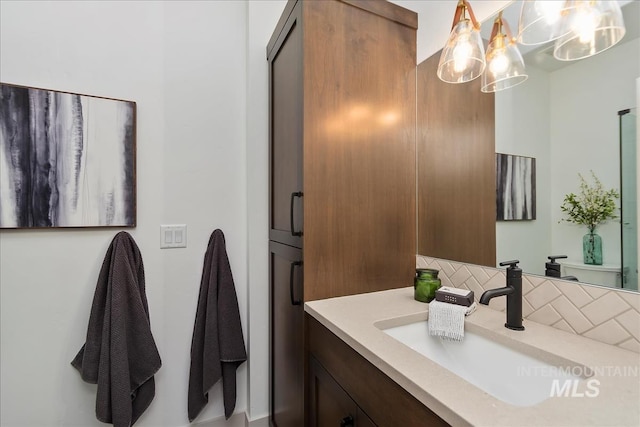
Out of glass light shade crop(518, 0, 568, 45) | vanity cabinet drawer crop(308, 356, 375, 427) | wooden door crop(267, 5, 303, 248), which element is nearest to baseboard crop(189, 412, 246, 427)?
vanity cabinet drawer crop(308, 356, 375, 427)

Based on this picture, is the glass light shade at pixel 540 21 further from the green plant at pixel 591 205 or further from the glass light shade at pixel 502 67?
the green plant at pixel 591 205

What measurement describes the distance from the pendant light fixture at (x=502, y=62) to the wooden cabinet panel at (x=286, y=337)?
99 cm

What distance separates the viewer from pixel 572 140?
0.90 m

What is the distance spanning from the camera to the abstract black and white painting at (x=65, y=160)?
1.20 m

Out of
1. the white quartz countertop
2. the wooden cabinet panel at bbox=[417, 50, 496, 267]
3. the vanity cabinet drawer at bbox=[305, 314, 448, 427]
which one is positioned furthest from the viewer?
the wooden cabinet panel at bbox=[417, 50, 496, 267]

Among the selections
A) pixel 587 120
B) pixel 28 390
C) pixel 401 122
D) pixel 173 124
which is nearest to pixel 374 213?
pixel 401 122

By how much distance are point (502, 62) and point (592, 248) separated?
70 centimetres

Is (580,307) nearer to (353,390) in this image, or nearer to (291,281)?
(353,390)

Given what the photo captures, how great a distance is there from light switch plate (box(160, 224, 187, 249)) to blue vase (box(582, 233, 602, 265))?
161cm

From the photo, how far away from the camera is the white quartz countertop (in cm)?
51

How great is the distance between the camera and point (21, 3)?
1.24 metres

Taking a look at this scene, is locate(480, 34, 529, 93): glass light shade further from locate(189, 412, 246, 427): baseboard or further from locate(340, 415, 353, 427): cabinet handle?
locate(189, 412, 246, 427): baseboard

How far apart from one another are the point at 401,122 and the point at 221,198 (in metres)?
1.00

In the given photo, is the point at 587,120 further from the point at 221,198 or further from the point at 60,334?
the point at 60,334
